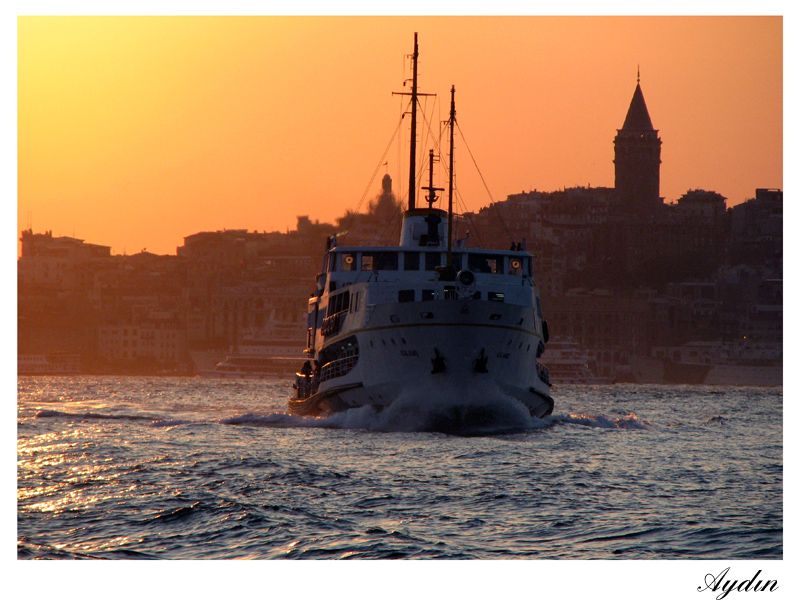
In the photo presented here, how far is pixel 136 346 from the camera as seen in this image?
18462 centimetres

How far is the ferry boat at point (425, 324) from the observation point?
135ft

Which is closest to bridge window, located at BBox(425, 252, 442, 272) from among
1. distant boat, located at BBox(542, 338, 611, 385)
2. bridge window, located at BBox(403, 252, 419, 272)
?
bridge window, located at BBox(403, 252, 419, 272)

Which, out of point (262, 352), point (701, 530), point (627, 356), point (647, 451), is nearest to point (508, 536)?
point (701, 530)

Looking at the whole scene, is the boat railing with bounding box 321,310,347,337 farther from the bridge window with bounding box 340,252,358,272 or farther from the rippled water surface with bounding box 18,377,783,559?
the rippled water surface with bounding box 18,377,783,559

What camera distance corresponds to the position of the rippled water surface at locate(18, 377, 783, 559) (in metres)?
23.8

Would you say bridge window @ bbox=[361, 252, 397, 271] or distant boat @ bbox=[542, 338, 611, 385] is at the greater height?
bridge window @ bbox=[361, 252, 397, 271]

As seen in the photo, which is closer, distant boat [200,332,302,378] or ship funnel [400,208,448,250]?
ship funnel [400,208,448,250]

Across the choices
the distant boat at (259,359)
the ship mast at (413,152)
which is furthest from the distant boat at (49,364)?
the ship mast at (413,152)

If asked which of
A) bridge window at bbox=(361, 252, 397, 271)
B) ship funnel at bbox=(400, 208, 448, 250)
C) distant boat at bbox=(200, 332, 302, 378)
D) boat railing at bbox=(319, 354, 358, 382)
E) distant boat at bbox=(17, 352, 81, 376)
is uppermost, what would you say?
ship funnel at bbox=(400, 208, 448, 250)

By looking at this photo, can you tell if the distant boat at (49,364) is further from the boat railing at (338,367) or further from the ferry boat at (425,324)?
the boat railing at (338,367)

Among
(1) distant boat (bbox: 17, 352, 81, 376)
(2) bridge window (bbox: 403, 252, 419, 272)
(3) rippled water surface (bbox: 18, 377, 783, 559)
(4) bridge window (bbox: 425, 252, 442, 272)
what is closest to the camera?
(3) rippled water surface (bbox: 18, 377, 783, 559)

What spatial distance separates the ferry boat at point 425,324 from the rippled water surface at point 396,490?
912mm

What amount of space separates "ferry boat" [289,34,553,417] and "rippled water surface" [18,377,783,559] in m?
0.91

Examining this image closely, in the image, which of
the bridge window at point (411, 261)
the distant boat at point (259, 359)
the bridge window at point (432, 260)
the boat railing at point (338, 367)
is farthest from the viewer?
the distant boat at point (259, 359)
